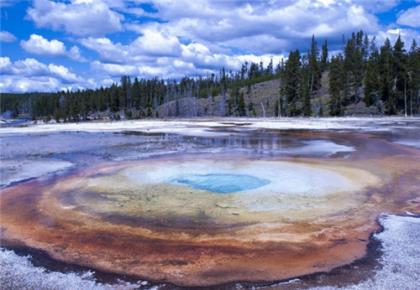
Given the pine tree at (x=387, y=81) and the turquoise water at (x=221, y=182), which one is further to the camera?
the pine tree at (x=387, y=81)

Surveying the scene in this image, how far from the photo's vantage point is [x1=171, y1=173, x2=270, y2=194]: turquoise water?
9938 millimetres

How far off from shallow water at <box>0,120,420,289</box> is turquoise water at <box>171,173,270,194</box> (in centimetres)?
3

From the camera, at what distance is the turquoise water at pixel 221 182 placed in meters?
9.94

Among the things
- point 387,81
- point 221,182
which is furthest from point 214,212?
point 387,81

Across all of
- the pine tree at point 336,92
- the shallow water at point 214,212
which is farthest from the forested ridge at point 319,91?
the shallow water at point 214,212

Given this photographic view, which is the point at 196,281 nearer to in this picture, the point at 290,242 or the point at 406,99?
the point at 290,242

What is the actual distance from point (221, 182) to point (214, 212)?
9.12 ft

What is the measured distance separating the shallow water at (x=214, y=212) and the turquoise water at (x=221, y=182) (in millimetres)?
27

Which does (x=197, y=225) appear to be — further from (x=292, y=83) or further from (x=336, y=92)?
(x=292, y=83)

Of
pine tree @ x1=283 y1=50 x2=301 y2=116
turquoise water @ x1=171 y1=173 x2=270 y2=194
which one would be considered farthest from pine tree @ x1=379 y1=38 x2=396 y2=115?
turquoise water @ x1=171 y1=173 x2=270 y2=194

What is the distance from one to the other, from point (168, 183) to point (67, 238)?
163 inches

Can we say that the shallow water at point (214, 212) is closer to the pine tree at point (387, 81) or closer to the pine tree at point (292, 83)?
the pine tree at point (387, 81)

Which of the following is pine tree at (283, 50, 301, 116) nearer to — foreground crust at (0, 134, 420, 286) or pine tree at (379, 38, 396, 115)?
pine tree at (379, 38, 396, 115)

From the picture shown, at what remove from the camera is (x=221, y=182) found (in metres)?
10.6
